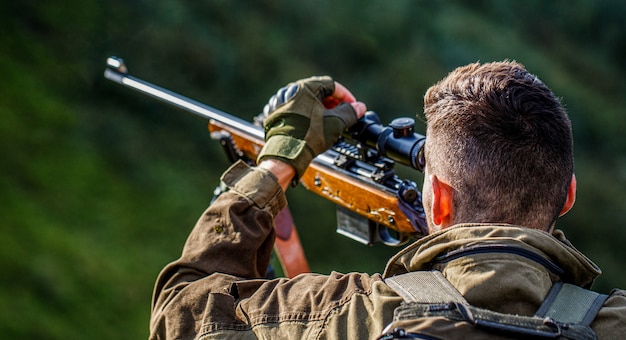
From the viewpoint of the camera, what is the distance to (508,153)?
1.47m

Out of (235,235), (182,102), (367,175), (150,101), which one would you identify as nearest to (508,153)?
(235,235)

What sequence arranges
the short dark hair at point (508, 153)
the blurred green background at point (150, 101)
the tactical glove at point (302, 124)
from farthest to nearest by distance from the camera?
the blurred green background at point (150, 101) < the tactical glove at point (302, 124) < the short dark hair at point (508, 153)

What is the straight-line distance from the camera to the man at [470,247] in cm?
136

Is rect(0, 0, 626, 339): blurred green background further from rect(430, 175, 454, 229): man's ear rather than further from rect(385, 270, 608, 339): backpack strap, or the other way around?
rect(385, 270, 608, 339): backpack strap

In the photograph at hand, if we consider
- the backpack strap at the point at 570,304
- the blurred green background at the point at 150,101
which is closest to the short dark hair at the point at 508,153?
the backpack strap at the point at 570,304

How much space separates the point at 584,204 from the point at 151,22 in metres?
2.33

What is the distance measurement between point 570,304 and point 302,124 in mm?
985

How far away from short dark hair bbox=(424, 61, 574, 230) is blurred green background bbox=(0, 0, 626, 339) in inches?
93.7

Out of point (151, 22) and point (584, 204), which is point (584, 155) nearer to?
point (584, 204)

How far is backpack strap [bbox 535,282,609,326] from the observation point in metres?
1.32

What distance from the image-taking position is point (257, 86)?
164 inches

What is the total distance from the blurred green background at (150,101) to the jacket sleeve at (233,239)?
2.00 m

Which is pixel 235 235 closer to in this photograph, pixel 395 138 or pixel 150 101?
pixel 395 138

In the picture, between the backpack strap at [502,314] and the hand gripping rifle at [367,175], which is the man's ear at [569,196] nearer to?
the backpack strap at [502,314]
